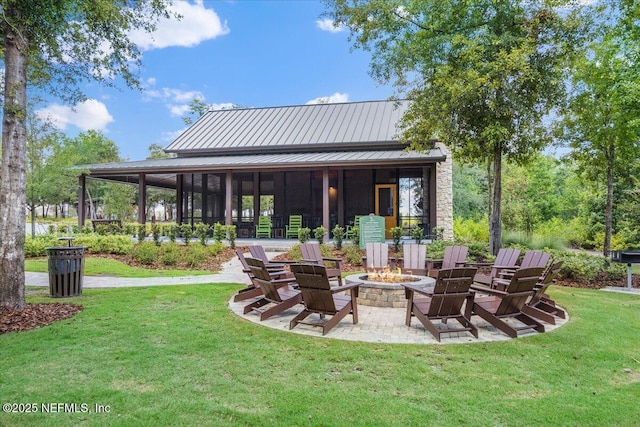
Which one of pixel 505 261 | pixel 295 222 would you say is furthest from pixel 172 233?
pixel 505 261

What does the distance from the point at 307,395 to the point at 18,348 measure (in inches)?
127

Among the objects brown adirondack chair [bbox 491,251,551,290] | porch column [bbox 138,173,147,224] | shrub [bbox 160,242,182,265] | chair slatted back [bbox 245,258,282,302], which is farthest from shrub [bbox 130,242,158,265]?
brown adirondack chair [bbox 491,251,551,290]

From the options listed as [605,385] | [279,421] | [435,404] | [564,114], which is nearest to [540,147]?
[564,114]

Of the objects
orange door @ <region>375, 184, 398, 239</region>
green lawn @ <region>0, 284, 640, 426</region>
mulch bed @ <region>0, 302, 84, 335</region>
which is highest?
orange door @ <region>375, 184, 398, 239</region>

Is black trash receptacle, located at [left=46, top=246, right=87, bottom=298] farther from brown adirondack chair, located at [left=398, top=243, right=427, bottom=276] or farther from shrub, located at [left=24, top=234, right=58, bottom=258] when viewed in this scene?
shrub, located at [left=24, top=234, right=58, bottom=258]

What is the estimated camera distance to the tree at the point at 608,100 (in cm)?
913

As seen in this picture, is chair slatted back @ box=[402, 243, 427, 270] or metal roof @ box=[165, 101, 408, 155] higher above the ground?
metal roof @ box=[165, 101, 408, 155]

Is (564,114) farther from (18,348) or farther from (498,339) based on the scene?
(18,348)

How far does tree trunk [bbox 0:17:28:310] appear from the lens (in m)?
5.33

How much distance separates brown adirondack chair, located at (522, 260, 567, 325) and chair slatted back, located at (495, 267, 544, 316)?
1.09ft

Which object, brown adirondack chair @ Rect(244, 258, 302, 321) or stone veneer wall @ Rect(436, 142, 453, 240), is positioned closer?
brown adirondack chair @ Rect(244, 258, 302, 321)

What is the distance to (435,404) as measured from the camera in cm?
290

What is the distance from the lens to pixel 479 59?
9.25 m

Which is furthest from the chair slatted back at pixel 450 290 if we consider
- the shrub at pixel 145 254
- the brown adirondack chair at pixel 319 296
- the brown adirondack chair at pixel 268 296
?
the shrub at pixel 145 254
